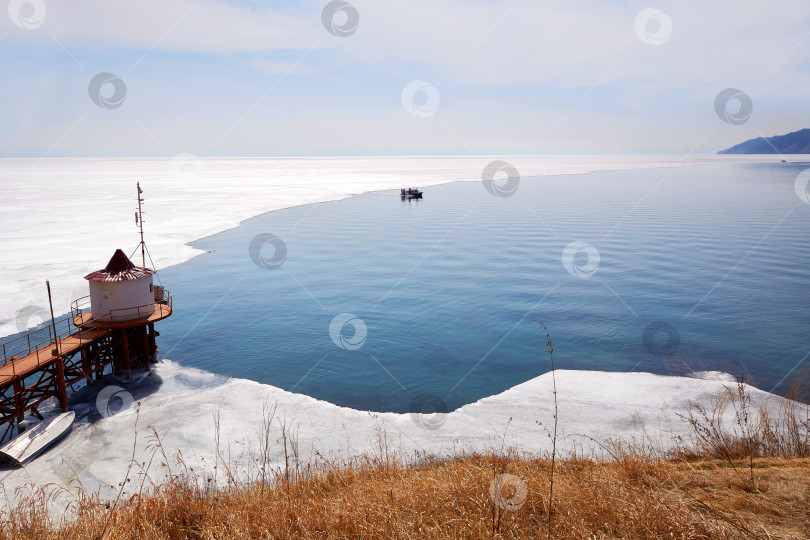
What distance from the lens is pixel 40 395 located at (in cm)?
1836

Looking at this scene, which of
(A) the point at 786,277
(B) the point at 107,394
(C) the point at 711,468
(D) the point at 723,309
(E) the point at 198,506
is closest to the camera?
(E) the point at 198,506

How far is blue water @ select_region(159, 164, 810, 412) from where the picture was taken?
20.4m

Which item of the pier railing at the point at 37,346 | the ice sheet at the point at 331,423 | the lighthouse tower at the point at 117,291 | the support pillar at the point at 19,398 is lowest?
the ice sheet at the point at 331,423

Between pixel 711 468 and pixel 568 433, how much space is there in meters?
5.66

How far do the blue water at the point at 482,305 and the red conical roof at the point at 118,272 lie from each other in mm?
4001

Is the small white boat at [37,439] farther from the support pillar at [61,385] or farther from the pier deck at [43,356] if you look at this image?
the pier deck at [43,356]

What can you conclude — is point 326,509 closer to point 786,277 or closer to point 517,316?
point 517,316

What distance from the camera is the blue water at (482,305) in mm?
20406

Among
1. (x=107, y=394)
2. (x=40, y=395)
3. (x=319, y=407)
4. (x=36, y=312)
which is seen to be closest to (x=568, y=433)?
(x=319, y=407)

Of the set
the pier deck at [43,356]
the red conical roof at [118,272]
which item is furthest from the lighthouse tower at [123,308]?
the pier deck at [43,356]

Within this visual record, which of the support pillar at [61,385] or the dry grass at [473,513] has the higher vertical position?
the dry grass at [473,513]

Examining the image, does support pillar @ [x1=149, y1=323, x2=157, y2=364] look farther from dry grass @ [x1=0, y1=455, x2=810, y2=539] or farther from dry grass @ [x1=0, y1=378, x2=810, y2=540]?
dry grass @ [x1=0, y1=455, x2=810, y2=539]

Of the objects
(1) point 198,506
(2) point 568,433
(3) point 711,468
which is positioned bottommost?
(2) point 568,433

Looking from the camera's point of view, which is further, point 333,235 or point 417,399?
point 333,235
